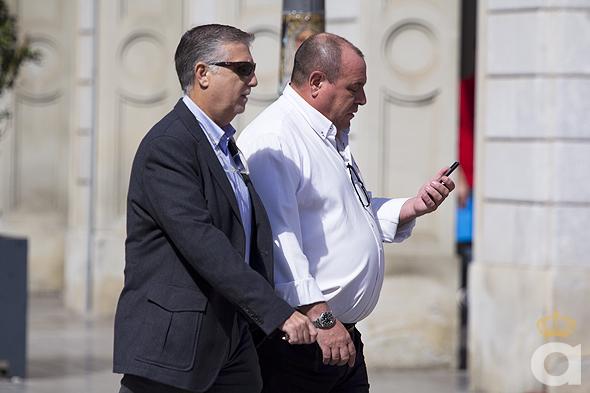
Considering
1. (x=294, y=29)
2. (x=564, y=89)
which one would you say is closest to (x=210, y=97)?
(x=294, y=29)

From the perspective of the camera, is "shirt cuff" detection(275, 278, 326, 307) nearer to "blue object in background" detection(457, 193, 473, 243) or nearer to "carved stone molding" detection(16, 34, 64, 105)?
"blue object in background" detection(457, 193, 473, 243)

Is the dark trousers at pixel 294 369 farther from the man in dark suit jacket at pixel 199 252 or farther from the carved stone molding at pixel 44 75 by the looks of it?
the carved stone molding at pixel 44 75

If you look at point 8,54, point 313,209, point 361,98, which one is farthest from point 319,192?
point 8,54

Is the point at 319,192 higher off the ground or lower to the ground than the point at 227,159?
lower

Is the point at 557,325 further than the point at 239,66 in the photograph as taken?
Yes

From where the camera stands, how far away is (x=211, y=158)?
4383 mm

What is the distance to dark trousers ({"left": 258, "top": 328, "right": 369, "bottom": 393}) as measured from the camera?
4.88 meters

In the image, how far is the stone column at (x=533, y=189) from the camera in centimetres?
915

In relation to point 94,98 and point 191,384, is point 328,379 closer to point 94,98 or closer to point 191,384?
point 191,384

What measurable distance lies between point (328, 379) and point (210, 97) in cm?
111

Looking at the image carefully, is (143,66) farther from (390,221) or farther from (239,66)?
(239,66)

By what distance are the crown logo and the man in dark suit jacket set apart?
4988mm

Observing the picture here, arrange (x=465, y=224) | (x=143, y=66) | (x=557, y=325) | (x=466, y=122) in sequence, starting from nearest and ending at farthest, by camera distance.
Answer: (x=557, y=325), (x=466, y=122), (x=465, y=224), (x=143, y=66)

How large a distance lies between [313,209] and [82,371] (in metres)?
5.91
